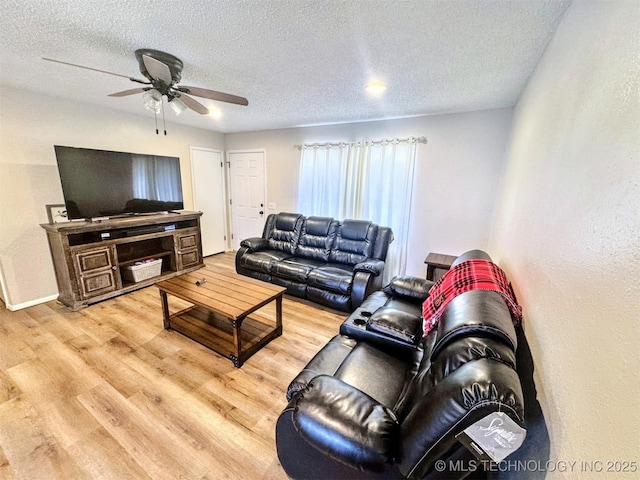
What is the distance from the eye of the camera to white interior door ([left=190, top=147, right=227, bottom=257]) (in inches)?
183

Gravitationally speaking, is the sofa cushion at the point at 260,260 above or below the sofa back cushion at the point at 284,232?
below

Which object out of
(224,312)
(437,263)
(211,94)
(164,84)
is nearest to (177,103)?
(164,84)

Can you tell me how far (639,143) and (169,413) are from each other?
7.99 feet

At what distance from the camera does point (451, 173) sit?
3.31 meters

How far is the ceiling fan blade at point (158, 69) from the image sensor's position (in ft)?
Result: 5.42

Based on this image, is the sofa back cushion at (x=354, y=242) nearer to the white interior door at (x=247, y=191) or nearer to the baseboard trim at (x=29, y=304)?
the white interior door at (x=247, y=191)

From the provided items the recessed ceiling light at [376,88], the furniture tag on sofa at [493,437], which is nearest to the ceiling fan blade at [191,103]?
the recessed ceiling light at [376,88]

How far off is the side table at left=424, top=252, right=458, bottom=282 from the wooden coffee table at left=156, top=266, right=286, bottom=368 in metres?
1.84

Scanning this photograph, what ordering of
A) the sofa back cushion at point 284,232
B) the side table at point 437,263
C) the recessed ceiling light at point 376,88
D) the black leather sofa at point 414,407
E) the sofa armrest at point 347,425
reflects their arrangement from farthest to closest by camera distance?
the sofa back cushion at point 284,232
the side table at point 437,263
the recessed ceiling light at point 376,88
the sofa armrest at point 347,425
the black leather sofa at point 414,407

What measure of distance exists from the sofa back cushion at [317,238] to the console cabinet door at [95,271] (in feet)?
7.62

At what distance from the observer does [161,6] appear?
1.36m

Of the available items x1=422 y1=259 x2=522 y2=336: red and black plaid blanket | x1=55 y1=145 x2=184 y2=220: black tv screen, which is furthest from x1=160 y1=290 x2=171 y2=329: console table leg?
x1=422 y1=259 x2=522 y2=336: red and black plaid blanket

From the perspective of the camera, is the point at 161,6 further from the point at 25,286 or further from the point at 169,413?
the point at 25,286

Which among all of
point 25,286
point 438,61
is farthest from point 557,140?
point 25,286
